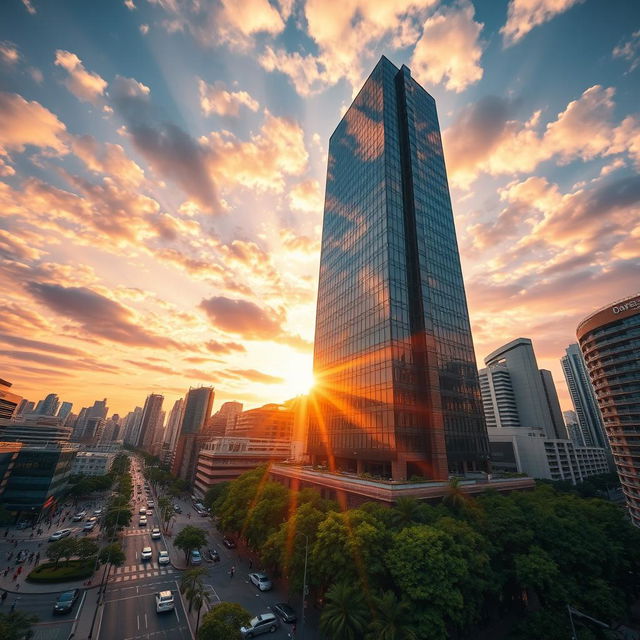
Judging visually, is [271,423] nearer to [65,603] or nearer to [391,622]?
[65,603]

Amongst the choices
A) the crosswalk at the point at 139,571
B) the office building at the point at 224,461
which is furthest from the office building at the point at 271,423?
the crosswalk at the point at 139,571

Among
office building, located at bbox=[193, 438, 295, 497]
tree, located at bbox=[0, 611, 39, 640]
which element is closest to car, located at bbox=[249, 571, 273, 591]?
tree, located at bbox=[0, 611, 39, 640]

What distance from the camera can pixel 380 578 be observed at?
3009cm

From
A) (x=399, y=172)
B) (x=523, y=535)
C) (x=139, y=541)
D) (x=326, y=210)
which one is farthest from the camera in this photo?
(x=326, y=210)

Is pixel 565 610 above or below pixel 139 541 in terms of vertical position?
above

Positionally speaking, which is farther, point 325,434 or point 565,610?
point 325,434

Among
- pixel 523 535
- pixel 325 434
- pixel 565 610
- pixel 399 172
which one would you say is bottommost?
pixel 565 610

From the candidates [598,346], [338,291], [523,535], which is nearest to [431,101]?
[338,291]

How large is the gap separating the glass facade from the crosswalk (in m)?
34.2

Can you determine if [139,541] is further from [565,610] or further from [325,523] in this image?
[565,610]

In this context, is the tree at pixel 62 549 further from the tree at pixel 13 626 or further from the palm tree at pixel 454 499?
the palm tree at pixel 454 499

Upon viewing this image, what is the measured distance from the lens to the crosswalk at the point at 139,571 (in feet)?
147

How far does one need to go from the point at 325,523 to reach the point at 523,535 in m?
23.0

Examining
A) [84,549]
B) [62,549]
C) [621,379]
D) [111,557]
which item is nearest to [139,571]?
[111,557]
